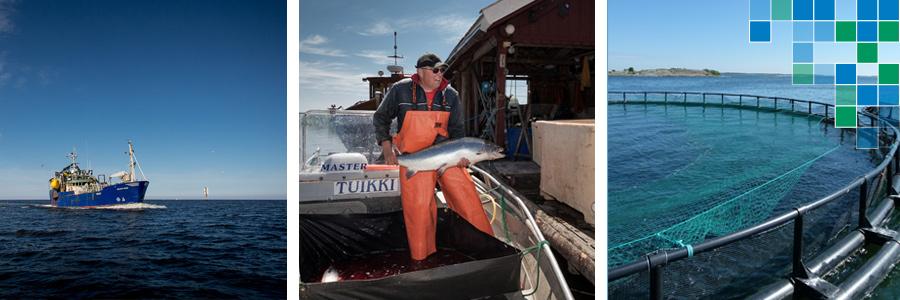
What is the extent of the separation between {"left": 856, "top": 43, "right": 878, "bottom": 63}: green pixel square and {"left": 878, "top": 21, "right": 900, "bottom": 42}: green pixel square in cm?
5

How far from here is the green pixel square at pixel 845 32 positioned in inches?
87.0

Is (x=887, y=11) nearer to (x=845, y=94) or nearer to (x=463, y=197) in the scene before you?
(x=845, y=94)

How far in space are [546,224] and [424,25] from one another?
3.04 feet

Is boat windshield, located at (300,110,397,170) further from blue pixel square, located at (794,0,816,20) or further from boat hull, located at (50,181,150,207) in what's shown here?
boat hull, located at (50,181,150,207)

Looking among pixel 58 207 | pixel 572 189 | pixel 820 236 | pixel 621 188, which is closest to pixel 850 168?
pixel 820 236

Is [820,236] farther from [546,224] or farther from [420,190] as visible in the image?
[420,190]

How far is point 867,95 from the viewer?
90.6 inches

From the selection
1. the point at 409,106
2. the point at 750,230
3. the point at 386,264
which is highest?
the point at 409,106

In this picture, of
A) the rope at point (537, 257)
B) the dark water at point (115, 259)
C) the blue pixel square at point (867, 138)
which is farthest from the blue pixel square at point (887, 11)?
the dark water at point (115, 259)

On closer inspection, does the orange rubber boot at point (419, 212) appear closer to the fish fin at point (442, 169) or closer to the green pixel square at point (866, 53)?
the fish fin at point (442, 169)

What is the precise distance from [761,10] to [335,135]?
A: 2.16 m

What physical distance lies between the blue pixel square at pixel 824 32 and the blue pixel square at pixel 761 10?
1.22 ft

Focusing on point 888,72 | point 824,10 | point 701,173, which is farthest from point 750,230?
point 701,173

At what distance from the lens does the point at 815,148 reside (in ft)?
17.0
